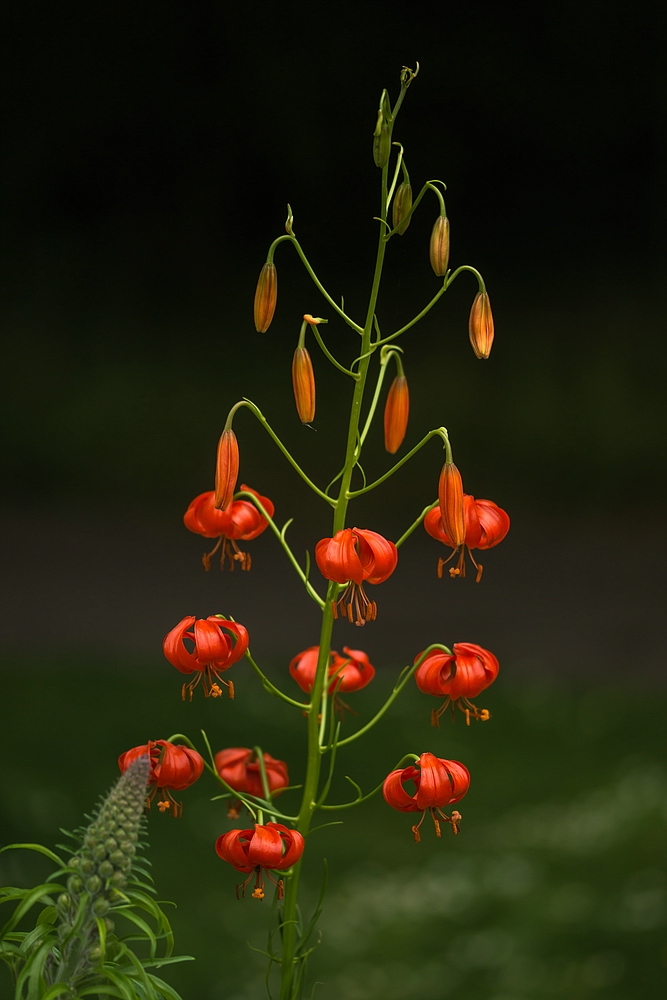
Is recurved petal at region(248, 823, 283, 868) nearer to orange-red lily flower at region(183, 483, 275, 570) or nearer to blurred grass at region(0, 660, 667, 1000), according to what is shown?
orange-red lily flower at region(183, 483, 275, 570)

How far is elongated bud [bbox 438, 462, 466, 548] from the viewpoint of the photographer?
0.82 metres

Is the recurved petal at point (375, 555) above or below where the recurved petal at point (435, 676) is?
above

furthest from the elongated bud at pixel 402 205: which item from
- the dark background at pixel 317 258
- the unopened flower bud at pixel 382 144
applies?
the dark background at pixel 317 258

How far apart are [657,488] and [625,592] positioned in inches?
40.9

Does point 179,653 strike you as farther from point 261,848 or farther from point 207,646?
point 261,848

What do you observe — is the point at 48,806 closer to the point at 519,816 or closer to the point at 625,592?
the point at 519,816

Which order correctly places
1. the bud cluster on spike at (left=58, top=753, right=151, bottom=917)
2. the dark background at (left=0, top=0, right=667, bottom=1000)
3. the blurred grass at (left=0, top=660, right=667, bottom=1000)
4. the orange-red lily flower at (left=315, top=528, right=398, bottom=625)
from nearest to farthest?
the bud cluster on spike at (left=58, top=753, right=151, bottom=917)
the orange-red lily flower at (left=315, top=528, right=398, bottom=625)
the blurred grass at (left=0, top=660, right=667, bottom=1000)
the dark background at (left=0, top=0, right=667, bottom=1000)

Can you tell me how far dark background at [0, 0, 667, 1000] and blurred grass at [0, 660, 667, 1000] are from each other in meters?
1.57

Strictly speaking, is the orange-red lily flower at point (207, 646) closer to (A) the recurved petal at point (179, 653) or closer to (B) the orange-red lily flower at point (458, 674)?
(A) the recurved petal at point (179, 653)

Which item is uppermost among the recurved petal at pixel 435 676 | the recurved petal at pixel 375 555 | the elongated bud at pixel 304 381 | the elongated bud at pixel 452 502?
the elongated bud at pixel 304 381

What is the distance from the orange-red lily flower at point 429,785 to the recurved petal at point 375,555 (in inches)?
5.7

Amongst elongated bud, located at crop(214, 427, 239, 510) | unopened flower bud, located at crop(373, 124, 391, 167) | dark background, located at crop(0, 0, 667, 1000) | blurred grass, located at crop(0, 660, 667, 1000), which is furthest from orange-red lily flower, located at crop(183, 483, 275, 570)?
dark background, located at crop(0, 0, 667, 1000)

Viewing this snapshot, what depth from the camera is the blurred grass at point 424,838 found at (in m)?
1.82

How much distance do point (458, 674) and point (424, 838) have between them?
1.56 metres
